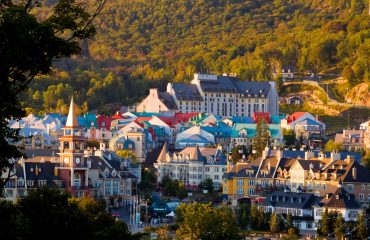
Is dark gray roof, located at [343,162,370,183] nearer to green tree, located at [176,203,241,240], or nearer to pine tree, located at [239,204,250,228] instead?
pine tree, located at [239,204,250,228]

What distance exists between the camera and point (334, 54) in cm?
13238

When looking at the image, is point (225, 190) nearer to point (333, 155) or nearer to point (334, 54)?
point (333, 155)

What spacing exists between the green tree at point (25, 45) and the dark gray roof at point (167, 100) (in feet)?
309

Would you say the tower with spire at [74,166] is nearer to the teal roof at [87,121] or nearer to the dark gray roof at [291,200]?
the dark gray roof at [291,200]

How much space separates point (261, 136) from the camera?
9712 centimetres

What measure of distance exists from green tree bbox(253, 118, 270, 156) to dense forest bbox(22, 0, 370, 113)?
2320 cm

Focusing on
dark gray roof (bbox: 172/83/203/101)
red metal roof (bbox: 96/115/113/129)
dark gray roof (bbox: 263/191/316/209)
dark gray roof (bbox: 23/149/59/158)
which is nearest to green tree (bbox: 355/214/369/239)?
dark gray roof (bbox: 263/191/316/209)

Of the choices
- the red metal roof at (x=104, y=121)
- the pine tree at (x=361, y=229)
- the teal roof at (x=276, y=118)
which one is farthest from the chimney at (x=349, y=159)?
the teal roof at (x=276, y=118)

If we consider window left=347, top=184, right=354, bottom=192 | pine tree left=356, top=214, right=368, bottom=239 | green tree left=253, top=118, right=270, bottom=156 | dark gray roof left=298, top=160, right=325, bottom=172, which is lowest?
pine tree left=356, top=214, right=368, bottom=239

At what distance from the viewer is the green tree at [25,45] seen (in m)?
25.0

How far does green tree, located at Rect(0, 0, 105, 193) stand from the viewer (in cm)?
2503

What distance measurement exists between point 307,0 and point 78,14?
147785 millimetres

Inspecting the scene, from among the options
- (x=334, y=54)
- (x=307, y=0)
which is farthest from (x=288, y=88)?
(x=307, y=0)

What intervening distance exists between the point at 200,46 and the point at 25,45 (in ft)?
426
